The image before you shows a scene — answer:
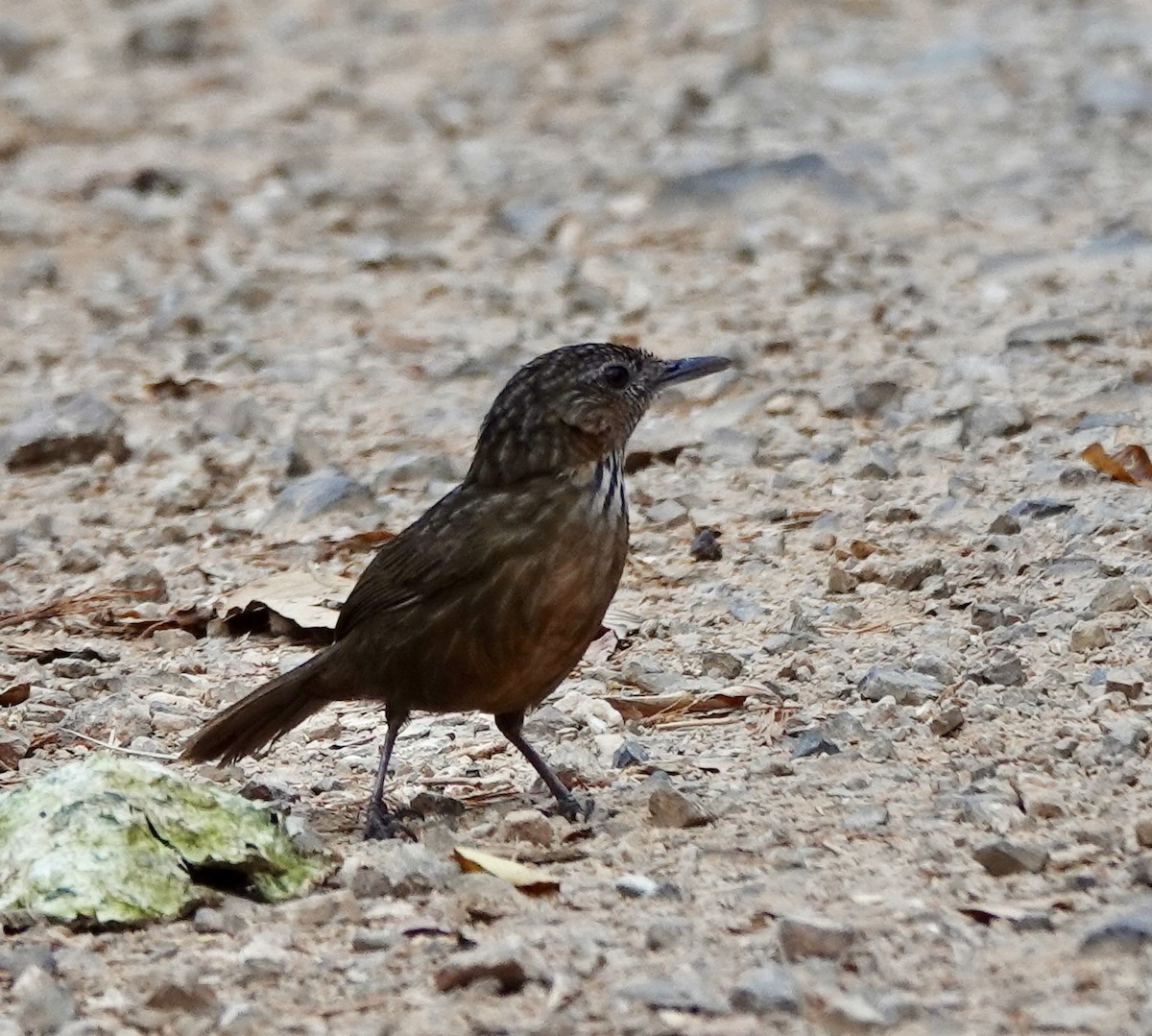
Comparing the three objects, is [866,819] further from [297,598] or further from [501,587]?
[297,598]

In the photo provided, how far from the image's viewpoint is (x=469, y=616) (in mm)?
5070

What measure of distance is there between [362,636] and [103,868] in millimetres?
1092

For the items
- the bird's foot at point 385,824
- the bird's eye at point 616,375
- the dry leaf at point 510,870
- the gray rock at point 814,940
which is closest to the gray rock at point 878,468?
the bird's eye at point 616,375

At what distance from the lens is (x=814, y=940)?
3.86 metres

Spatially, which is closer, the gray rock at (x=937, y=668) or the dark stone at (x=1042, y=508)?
the gray rock at (x=937, y=668)

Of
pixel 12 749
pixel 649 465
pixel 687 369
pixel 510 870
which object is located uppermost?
pixel 687 369

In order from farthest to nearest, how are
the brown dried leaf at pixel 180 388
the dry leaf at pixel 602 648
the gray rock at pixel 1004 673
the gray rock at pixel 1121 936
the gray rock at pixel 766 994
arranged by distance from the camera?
the brown dried leaf at pixel 180 388, the dry leaf at pixel 602 648, the gray rock at pixel 1004 673, the gray rock at pixel 1121 936, the gray rock at pixel 766 994

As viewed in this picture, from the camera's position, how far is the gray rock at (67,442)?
8.27 metres

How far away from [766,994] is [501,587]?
1.58m

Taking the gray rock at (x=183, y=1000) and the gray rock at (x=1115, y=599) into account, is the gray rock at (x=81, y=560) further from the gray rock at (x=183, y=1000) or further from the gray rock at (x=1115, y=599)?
the gray rock at (x=183, y=1000)

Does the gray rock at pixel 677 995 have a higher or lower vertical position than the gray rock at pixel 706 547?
higher

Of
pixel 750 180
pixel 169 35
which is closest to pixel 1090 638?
pixel 750 180

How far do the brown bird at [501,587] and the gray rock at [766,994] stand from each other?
1.22 m

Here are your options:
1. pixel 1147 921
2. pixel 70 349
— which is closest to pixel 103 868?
pixel 1147 921
